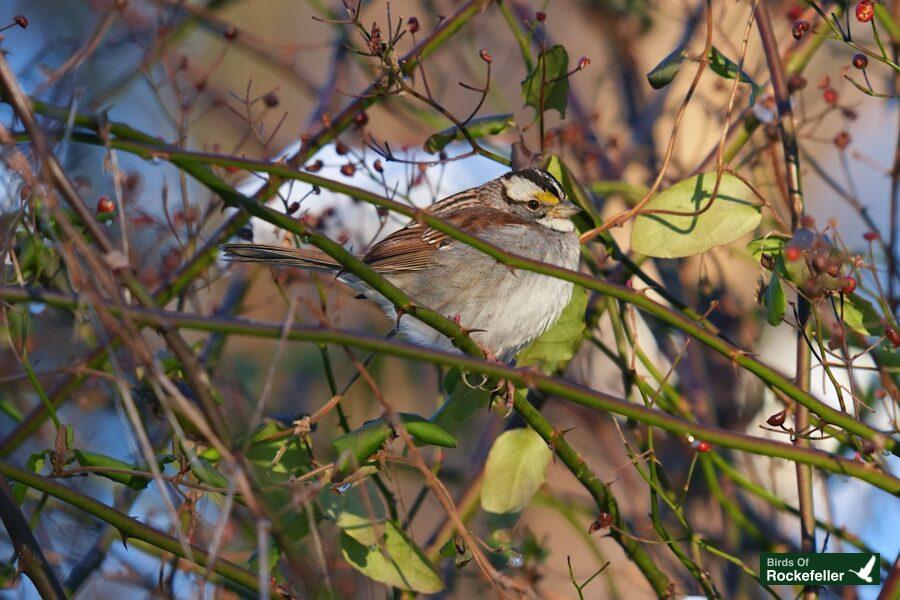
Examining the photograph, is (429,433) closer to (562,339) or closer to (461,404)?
(461,404)

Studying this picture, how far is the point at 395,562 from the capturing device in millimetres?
2389

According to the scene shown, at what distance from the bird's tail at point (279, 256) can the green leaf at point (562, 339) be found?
27.8 inches

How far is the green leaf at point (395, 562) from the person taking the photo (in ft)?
7.87

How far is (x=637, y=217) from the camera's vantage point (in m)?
2.71

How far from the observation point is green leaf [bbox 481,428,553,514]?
2.76 metres

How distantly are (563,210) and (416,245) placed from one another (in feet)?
1.95

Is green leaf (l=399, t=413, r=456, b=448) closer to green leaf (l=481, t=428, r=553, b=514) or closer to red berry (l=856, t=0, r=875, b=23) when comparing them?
green leaf (l=481, t=428, r=553, b=514)

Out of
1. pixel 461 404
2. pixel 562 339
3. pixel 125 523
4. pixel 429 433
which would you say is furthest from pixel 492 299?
pixel 125 523

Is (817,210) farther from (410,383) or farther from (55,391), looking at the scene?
(55,391)

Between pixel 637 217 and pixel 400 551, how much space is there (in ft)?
3.72

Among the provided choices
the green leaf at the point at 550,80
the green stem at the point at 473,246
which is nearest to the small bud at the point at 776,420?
the green stem at the point at 473,246

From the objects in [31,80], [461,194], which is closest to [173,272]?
[31,80]

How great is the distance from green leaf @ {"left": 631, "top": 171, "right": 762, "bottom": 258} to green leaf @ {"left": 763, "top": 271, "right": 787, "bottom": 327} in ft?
0.91

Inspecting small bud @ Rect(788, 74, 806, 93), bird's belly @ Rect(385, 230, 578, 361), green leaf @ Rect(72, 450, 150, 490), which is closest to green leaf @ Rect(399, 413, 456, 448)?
green leaf @ Rect(72, 450, 150, 490)
